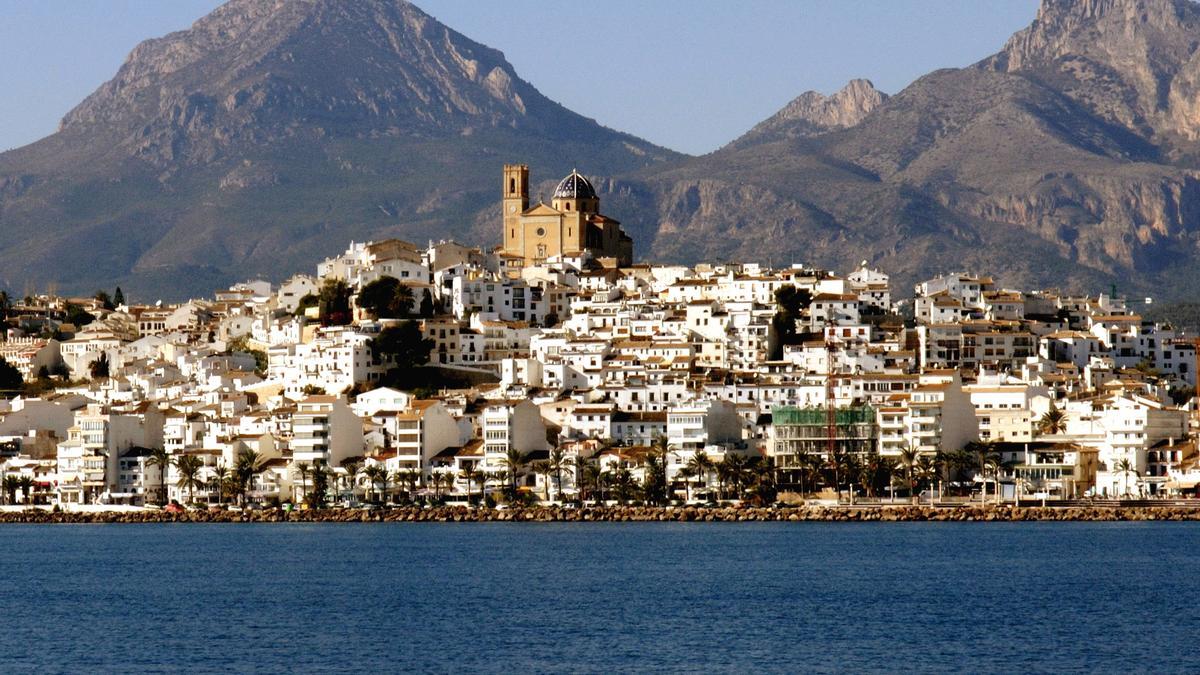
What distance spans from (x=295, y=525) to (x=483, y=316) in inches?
1022

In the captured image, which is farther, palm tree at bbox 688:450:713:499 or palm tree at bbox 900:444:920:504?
palm tree at bbox 688:450:713:499

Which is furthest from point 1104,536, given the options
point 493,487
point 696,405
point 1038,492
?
point 493,487

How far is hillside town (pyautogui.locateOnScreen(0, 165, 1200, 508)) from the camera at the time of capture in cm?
9438

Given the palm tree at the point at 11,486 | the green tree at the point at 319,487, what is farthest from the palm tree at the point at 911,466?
the palm tree at the point at 11,486

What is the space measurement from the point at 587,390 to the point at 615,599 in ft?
153

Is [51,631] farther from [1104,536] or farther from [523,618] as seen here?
[1104,536]

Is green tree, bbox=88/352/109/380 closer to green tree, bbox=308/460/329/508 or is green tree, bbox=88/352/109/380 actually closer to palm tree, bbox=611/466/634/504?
green tree, bbox=308/460/329/508

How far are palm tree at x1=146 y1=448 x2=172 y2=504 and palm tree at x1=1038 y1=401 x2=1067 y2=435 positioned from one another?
38.5m

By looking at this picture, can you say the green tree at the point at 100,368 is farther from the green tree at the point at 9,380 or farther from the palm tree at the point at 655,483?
the palm tree at the point at 655,483

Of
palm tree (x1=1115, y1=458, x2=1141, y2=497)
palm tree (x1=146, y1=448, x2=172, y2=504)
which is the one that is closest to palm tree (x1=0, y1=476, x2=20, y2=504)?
palm tree (x1=146, y1=448, x2=172, y2=504)

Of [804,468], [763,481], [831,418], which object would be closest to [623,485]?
[763,481]

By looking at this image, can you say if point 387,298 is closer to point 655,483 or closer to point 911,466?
point 655,483

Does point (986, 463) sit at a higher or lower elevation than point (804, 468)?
higher

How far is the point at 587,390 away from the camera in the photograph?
4190 inches
